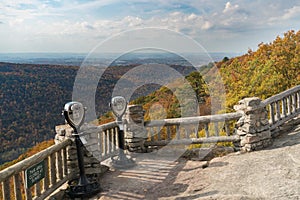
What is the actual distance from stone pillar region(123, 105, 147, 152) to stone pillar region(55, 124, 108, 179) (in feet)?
5.50

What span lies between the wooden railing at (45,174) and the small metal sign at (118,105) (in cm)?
128

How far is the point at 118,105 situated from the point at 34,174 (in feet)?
8.26

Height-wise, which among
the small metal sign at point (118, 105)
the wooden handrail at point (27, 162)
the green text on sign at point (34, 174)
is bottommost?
the green text on sign at point (34, 174)

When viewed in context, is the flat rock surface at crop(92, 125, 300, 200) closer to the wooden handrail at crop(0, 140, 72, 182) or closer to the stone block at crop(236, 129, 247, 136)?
the stone block at crop(236, 129, 247, 136)

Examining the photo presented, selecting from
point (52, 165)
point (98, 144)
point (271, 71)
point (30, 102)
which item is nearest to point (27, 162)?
point (52, 165)

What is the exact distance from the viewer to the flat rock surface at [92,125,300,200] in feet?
15.5

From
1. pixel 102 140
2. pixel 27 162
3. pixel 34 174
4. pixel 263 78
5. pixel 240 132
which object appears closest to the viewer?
pixel 27 162

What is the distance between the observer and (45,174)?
5.11 m

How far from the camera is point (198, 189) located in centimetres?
512

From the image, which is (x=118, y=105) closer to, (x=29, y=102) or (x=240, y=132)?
(x=240, y=132)

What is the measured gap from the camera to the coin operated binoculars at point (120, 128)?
22.0 ft

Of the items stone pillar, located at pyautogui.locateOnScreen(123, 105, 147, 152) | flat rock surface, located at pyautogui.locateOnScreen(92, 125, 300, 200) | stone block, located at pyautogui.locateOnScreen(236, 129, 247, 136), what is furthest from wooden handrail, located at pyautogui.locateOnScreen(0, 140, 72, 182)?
stone block, located at pyautogui.locateOnScreen(236, 129, 247, 136)

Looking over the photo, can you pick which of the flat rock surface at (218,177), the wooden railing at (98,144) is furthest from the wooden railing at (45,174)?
the flat rock surface at (218,177)

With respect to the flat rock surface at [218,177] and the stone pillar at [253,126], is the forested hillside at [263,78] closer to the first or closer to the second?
the stone pillar at [253,126]
